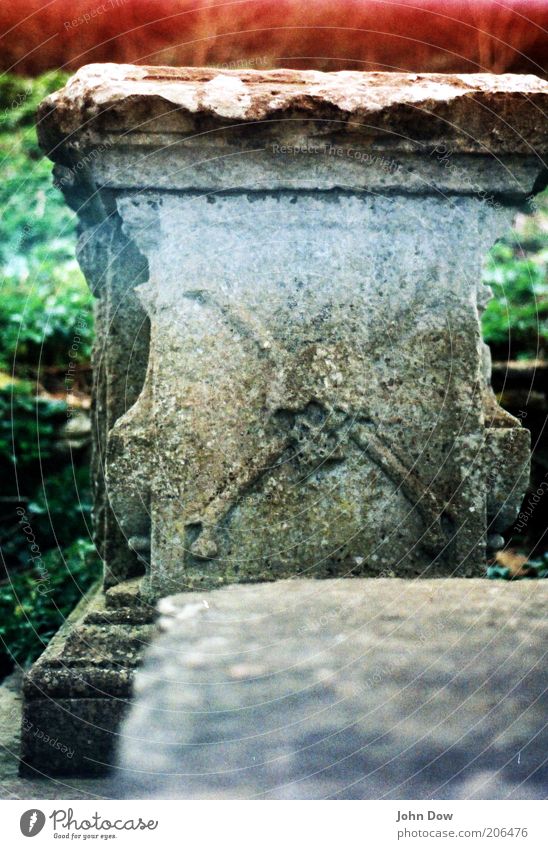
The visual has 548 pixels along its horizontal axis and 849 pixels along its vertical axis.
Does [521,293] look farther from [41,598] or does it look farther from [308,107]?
[41,598]

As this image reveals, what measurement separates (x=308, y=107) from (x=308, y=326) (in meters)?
0.64

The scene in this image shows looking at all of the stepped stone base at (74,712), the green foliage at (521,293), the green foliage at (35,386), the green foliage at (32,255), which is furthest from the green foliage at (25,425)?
the green foliage at (521,293)

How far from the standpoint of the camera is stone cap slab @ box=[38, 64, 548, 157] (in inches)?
99.3

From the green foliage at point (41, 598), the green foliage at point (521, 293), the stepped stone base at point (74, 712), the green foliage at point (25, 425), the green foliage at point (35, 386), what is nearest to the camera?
the stepped stone base at point (74, 712)

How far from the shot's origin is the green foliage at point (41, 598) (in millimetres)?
3416

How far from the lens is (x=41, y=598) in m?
3.69

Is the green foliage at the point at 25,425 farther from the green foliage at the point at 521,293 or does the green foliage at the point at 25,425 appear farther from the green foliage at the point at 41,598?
the green foliage at the point at 521,293

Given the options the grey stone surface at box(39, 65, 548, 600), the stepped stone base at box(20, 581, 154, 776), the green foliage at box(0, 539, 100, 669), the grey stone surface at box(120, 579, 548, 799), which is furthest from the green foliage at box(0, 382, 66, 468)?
the grey stone surface at box(120, 579, 548, 799)

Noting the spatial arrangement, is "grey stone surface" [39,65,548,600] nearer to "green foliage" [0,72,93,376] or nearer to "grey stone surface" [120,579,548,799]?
"grey stone surface" [120,579,548,799]

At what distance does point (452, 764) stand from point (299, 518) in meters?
0.82

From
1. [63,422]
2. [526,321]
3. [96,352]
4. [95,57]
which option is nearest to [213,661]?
[96,352]

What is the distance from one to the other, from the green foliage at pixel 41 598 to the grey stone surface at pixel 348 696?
93 centimetres

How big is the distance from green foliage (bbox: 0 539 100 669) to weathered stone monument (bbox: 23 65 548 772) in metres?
0.80

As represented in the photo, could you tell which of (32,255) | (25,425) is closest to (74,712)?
(25,425)
